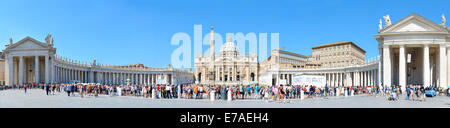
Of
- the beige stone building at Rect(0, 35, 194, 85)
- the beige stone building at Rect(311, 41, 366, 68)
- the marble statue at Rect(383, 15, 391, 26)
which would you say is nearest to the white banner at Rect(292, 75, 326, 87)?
the marble statue at Rect(383, 15, 391, 26)

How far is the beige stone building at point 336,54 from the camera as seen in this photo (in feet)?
317

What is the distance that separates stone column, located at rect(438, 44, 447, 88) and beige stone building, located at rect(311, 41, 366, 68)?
6097cm

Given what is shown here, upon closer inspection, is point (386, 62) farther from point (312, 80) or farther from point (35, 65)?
→ point (35, 65)

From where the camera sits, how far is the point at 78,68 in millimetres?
59719

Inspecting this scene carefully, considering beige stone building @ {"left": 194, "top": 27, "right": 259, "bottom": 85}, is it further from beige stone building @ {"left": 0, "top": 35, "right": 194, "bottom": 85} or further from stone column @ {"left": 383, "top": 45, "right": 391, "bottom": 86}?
stone column @ {"left": 383, "top": 45, "right": 391, "bottom": 86}

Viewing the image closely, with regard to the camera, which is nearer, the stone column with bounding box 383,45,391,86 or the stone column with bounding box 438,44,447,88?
the stone column with bounding box 438,44,447,88

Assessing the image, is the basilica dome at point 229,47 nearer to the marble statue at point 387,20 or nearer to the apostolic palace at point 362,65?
the apostolic palace at point 362,65

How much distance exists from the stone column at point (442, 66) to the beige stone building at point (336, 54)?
200ft

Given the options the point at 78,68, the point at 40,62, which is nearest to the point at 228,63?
the point at 78,68

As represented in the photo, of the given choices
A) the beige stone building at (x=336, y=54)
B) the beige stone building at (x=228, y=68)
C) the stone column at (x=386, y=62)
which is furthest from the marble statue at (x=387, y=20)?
the beige stone building at (x=228, y=68)

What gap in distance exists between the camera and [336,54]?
99562 mm

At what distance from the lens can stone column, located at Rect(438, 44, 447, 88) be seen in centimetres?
3166

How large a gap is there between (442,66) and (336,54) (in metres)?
69.1
